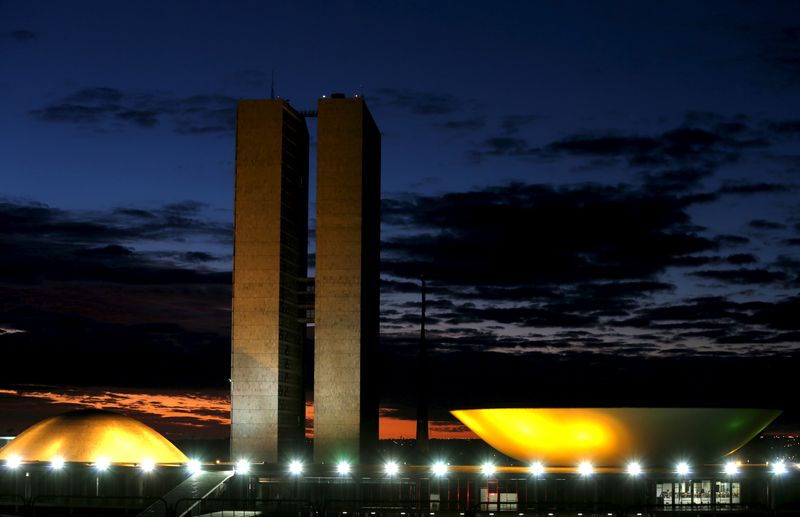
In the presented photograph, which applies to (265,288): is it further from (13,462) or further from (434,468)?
(434,468)

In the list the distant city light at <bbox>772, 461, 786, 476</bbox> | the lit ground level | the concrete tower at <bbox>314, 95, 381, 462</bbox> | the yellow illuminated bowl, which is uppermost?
the concrete tower at <bbox>314, 95, 381, 462</bbox>

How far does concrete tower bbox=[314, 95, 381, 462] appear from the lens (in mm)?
101625

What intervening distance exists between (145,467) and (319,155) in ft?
157

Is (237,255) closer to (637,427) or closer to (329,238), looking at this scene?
(329,238)

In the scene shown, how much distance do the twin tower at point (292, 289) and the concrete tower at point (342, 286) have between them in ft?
0.27

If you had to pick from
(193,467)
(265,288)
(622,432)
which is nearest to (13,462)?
(193,467)

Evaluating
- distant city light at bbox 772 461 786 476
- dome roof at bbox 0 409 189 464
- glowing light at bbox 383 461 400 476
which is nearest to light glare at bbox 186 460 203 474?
dome roof at bbox 0 409 189 464

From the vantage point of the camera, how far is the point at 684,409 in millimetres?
46000

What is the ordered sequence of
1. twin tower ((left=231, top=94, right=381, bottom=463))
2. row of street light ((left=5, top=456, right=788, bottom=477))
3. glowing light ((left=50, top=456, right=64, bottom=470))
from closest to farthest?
1. row of street light ((left=5, top=456, right=788, bottom=477))
2. glowing light ((left=50, top=456, right=64, bottom=470))
3. twin tower ((left=231, top=94, right=381, bottom=463))

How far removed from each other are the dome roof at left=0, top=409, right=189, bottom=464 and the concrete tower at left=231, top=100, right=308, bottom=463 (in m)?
29.0

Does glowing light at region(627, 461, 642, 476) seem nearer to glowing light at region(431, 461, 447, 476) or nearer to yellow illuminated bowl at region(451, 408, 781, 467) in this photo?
yellow illuminated bowl at region(451, 408, 781, 467)

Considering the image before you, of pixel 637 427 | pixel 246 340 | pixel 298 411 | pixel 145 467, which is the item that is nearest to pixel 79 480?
pixel 145 467

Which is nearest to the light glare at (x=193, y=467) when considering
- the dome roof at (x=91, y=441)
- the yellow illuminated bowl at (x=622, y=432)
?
the dome roof at (x=91, y=441)

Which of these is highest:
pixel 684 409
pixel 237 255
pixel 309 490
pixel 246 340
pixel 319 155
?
pixel 319 155
